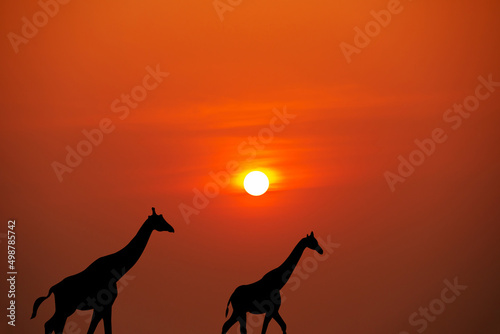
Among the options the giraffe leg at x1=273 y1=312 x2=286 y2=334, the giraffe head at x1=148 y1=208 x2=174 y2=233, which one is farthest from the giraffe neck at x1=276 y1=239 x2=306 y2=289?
the giraffe head at x1=148 y1=208 x2=174 y2=233

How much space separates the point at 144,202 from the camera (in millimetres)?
3957

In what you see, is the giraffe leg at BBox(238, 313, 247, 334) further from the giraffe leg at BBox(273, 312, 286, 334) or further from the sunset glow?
the sunset glow

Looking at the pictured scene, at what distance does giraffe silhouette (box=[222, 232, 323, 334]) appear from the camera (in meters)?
3.73

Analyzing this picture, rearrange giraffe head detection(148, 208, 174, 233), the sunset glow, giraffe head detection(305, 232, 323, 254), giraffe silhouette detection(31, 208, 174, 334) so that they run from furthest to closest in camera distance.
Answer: the sunset glow < giraffe head detection(305, 232, 323, 254) < giraffe head detection(148, 208, 174, 233) < giraffe silhouette detection(31, 208, 174, 334)

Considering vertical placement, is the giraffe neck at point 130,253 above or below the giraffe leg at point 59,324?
above

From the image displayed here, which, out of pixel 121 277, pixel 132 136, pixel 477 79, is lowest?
pixel 477 79

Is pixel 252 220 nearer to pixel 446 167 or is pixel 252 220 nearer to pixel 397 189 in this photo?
pixel 397 189

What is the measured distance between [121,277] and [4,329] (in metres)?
0.80

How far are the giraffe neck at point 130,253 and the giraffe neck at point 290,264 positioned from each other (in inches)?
31.7

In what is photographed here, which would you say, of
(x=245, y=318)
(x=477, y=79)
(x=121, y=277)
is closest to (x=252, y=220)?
(x=245, y=318)

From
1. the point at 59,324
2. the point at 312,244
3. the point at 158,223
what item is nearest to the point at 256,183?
the point at 312,244

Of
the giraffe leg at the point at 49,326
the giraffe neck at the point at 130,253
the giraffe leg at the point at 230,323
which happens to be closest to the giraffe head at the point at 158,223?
the giraffe neck at the point at 130,253

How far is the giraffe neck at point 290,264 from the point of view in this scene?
376 centimetres

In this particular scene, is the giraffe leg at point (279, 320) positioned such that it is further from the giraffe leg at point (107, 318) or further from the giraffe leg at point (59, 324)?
the giraffe leg at point (59, 324)
